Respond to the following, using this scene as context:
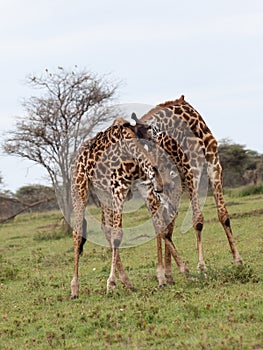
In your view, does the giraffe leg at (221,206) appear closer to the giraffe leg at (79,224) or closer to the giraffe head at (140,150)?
the giraffe head at (140,150)

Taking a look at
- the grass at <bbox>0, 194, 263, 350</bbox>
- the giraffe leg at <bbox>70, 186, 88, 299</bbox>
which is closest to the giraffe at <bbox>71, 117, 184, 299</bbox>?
the giraffe leg at <bbox>70, 186, 88, 299</bbox>

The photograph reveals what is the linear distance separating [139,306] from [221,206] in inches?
107

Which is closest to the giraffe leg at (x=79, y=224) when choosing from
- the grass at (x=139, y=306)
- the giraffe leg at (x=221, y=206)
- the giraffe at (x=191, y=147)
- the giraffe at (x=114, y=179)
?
the giraffe at (x=114, y=179)

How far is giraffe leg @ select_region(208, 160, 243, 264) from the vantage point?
8945mm

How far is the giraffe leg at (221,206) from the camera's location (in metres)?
8.95

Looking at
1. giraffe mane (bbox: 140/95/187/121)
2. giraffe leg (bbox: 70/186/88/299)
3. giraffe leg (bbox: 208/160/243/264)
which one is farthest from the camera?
giraffe mane (bbox: 140/95/187/121)

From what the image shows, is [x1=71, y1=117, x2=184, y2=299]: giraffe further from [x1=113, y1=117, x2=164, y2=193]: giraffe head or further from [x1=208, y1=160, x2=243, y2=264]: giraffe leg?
[x1=208, y1=160, x2=243, y2=264]: giraffe leg

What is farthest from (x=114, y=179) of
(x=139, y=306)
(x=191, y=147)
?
(x=139, y=306)

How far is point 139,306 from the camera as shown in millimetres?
6898

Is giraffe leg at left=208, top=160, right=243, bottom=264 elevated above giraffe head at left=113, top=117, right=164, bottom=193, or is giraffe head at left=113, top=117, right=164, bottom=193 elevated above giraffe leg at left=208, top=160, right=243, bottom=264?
giraffe head at left=113, top=117, right=164, bottom=193

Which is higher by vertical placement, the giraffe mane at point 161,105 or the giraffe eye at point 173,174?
the giraffe mane at point 161,105

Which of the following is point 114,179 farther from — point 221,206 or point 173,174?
point 221,206

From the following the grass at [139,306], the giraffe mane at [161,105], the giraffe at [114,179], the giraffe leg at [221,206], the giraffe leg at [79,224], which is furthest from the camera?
the giraffe mane at [161,105]

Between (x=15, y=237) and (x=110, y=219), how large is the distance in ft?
38.2
